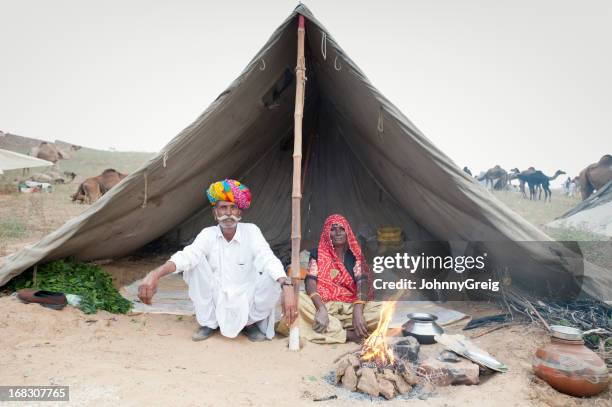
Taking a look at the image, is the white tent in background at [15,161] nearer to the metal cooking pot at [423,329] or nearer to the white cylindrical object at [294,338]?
the white cylindrical object at [294,338]

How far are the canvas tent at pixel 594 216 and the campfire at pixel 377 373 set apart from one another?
8.31m

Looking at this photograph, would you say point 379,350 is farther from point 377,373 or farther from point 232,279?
point 232,279

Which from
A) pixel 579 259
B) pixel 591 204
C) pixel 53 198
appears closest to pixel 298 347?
pixel 579 259

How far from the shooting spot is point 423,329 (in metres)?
2.96

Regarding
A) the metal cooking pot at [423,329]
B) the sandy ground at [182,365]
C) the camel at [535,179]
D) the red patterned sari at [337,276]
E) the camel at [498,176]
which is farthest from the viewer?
the camel at [498,176]

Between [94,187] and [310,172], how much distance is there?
8.88 meters

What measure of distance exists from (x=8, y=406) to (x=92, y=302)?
5.25ft

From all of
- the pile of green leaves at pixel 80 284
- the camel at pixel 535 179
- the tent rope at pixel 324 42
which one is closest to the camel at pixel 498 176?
the camel at pixel 535 179

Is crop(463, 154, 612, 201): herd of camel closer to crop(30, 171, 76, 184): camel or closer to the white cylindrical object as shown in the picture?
the white cylindrical object

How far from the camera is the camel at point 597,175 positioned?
1233 cm

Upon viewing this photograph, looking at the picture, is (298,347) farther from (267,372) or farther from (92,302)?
(92,302)

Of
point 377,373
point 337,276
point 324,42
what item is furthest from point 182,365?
point 324,42

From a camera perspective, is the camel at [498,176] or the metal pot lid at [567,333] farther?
the camel at [498,176]

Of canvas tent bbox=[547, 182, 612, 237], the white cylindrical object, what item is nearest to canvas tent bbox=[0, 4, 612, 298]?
the white cylindrical object
